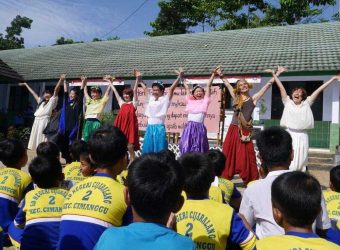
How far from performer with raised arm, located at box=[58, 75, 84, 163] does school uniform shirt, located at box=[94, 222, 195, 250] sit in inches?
232

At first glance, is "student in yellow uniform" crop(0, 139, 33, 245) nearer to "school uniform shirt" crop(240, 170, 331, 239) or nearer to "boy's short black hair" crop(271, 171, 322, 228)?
"school uniform shirt" crop(240, 170, 331, 239)

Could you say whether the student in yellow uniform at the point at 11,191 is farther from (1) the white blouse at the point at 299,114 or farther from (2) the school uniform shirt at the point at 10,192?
(1) the white blouse at the point at 299,114

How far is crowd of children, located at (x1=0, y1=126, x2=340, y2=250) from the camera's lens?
1.48 meters

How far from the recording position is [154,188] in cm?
147

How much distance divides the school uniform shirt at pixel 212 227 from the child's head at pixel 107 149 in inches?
21.8

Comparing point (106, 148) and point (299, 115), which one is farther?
point (299, 115)

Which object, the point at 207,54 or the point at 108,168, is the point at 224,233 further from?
the point at 207,54

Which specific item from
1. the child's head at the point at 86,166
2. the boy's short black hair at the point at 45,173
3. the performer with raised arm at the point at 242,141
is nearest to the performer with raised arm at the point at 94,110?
the performer with raised arm at the point at 242,141

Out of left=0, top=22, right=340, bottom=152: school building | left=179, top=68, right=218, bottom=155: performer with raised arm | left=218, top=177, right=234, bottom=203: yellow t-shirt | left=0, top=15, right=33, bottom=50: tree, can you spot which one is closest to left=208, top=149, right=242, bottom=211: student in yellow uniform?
left=218, top=177, right=234, bottom=203: yellow t-shirt

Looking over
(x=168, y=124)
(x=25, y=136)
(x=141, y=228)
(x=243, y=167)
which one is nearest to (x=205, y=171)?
(x=141, y=228)

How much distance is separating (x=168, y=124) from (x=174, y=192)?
26.5 feet

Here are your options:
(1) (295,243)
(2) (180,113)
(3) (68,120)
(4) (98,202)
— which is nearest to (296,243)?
(1) (295,243)

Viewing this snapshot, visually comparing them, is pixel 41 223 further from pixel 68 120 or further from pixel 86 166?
pixel 68 120

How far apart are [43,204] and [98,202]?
66 centimetres
